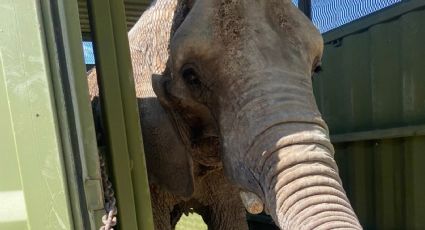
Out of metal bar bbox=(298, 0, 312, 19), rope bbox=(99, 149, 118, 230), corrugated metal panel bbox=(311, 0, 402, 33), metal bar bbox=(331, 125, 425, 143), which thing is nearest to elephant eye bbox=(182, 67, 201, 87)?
rope bbox=(99, 149, 118, 230)

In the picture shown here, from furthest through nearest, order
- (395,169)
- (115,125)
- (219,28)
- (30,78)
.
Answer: (395,169)
(219,28)
(115,125)
(30,78)

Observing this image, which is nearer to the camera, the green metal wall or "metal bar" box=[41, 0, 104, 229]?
"metal bar" box=[41, 0, 104, 229]

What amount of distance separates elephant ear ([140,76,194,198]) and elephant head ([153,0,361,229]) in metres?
0.06

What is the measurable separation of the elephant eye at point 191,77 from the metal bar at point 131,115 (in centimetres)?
44

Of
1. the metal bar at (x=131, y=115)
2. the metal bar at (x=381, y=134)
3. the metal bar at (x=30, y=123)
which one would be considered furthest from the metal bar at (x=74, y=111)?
the metal bar at (x=381, y=134)

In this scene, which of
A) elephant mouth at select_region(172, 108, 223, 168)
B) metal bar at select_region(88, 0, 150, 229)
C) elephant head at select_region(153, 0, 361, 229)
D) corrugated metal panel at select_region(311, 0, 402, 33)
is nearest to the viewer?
metal bar at select_region(88, 0, 150, 229)

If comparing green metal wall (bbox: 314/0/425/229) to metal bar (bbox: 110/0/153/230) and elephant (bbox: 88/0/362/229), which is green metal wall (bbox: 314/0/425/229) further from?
metal bar (bbox: 110/0/153/230)

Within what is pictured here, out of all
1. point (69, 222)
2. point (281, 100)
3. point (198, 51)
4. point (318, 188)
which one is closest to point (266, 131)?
point (281, 100)

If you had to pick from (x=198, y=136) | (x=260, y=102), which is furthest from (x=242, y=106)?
(x=198, y=136)

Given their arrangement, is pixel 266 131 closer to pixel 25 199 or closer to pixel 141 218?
pixel 141 218

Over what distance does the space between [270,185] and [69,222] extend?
0.53 meters

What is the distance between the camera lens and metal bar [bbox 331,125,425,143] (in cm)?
279

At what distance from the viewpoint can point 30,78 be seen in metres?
1.02

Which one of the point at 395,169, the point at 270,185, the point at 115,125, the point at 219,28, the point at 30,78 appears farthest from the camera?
the point at 395,169
